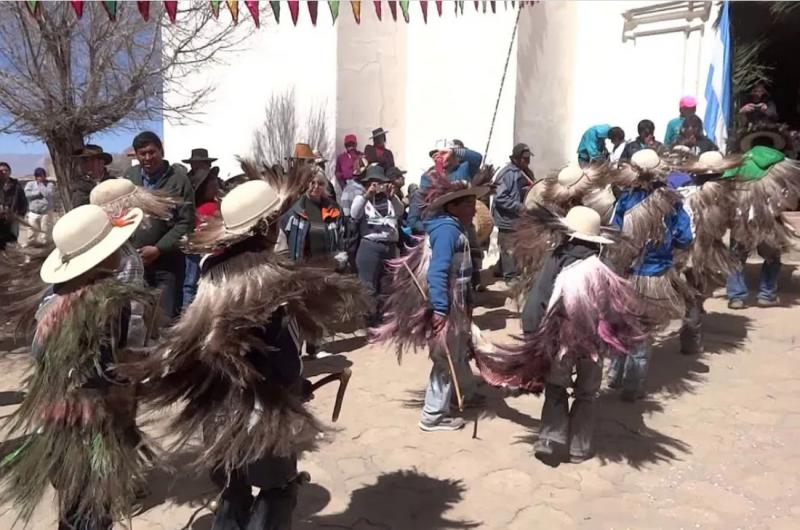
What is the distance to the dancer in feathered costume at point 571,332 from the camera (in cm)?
397

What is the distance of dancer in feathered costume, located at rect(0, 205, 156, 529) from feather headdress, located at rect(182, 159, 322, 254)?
1.23 feet

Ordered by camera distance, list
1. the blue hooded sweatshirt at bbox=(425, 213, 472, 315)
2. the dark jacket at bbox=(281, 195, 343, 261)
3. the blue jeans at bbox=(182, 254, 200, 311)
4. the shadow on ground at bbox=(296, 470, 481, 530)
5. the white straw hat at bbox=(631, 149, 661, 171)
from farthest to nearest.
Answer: the dark jacket at bbox=(281, 195, 343, 261)
the blue jeans at bbox=(182, 254, 200, 311)
the white straw hat at bbox=(631, 149, 661, 171)
the blue hooded sweatshirt at bbox=(425, 213, 472, 315)
the shadow on ground at bbox=(296, 470, 481, 530)

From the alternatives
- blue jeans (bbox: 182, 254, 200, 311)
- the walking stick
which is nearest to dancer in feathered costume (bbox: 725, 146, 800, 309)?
the walking stick

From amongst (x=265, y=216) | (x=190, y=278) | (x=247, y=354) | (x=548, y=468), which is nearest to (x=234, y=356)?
(x=247, y=354)

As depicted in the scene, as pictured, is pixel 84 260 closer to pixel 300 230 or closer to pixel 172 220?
pixel 172 220

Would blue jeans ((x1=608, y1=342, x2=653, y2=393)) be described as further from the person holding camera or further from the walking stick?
the person holding camera

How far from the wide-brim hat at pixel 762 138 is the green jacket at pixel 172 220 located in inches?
255

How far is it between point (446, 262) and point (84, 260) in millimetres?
2236

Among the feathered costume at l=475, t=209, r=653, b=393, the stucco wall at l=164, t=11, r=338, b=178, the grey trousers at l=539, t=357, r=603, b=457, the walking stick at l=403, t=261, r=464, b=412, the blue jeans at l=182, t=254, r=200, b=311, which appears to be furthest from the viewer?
the stucco wall at l=164, t=11, r=338, b=178

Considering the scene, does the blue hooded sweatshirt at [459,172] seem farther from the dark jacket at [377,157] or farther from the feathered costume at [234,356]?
the feathered costume at [234,356]

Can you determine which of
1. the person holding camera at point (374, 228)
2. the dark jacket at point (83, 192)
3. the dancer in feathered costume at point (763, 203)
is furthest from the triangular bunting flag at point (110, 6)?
the dancer in feathered costume at point (763, 203)

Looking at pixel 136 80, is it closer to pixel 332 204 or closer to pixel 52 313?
pixel 332 204

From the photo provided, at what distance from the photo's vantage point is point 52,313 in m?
2.80

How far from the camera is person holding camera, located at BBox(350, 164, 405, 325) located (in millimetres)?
6625
